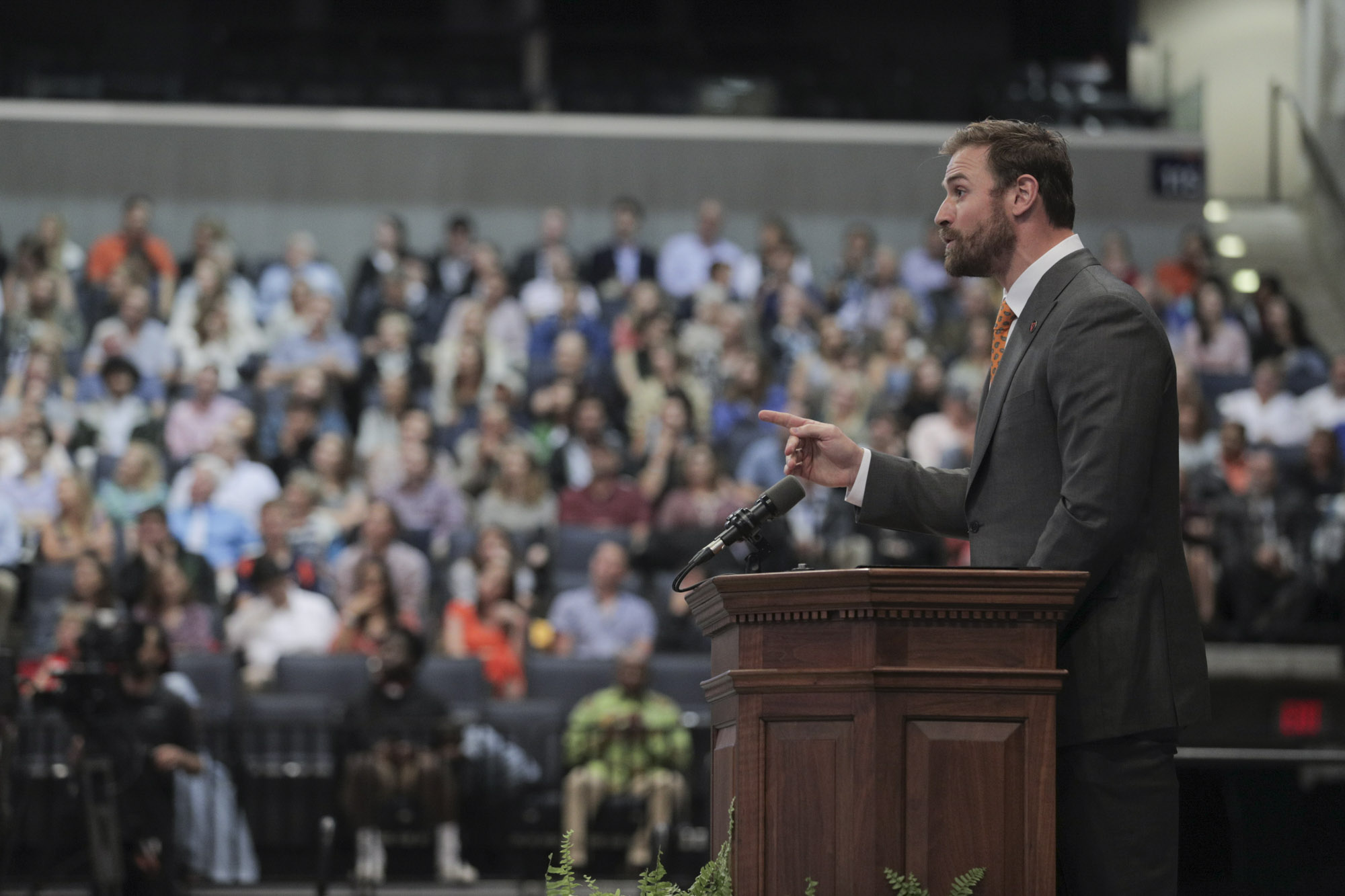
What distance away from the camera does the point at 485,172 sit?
49.8 ft

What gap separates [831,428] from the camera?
2979 mm

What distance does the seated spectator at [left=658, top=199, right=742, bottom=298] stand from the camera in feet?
43.5

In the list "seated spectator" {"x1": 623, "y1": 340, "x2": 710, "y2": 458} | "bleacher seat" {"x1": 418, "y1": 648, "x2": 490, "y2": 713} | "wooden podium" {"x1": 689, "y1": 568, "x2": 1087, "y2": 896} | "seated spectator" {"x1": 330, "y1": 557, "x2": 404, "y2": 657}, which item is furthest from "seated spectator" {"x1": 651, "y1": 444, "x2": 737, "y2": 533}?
"wooden podium" {"x1": 689, "y1": 568, "x2": 1087, "y2": 896}

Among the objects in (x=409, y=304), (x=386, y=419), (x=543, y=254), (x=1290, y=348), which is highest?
(x=543, y=254)

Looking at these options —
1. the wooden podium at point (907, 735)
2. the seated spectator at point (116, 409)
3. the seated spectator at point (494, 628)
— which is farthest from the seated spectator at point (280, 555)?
the wooden podium at point (907, 735)

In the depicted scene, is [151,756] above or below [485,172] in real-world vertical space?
below

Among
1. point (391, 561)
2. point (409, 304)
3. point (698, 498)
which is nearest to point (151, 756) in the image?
point (391, 561)

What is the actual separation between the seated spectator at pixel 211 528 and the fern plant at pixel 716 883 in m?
7.00

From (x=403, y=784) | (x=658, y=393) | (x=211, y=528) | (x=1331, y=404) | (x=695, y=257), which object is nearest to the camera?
(x=403, y=784)

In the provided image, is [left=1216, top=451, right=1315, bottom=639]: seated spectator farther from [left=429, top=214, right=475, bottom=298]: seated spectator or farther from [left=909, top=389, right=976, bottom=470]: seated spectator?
[left=429, top=214, right=475, bottom=298]: seated spectator

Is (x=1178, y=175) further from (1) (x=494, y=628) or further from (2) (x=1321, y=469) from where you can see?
(1) (x=494, y=628)

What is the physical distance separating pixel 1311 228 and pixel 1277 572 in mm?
7300

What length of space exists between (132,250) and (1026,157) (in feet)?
34.5

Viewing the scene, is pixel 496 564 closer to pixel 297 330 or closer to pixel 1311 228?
pixel 297 330
